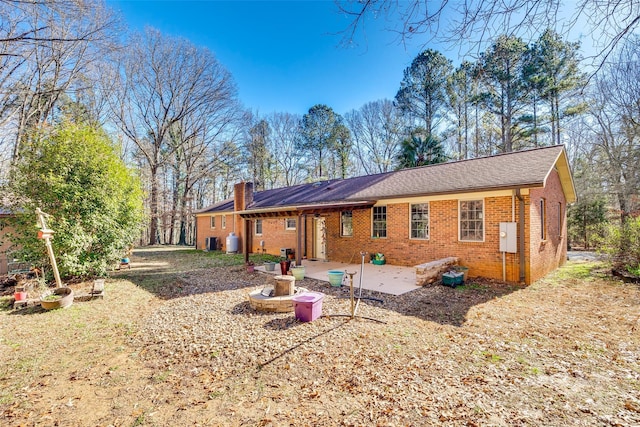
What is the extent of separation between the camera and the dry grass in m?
2.88

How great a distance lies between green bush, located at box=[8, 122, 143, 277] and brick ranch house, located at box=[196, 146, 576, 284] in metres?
4.78

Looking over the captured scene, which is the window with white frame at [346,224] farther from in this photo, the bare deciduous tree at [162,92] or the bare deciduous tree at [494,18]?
the bare deciduous tree at [162,92]

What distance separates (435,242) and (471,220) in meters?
1.35

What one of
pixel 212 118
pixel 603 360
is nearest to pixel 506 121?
pixel 603 360

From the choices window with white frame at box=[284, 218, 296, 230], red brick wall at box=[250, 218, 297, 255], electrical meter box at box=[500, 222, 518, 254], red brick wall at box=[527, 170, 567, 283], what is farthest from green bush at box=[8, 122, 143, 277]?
red brick wall at box=[527, 170, 567, 283]

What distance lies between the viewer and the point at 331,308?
6.16 metres

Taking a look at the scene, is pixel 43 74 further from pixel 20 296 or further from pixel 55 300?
pixel 55 300

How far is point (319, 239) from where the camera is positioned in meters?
13.8

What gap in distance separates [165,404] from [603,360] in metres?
5.64

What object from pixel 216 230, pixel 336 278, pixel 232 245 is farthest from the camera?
pixel 216 230

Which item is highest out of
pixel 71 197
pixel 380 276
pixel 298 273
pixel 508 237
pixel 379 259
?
pixel 71 197

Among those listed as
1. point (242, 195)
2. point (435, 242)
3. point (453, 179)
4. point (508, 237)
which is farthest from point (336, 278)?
point (242, 195)

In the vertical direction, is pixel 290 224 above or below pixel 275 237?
above

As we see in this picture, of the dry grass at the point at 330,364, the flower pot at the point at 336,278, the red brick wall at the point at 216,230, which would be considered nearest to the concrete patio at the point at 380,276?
the flower pot at the point at 336,278
